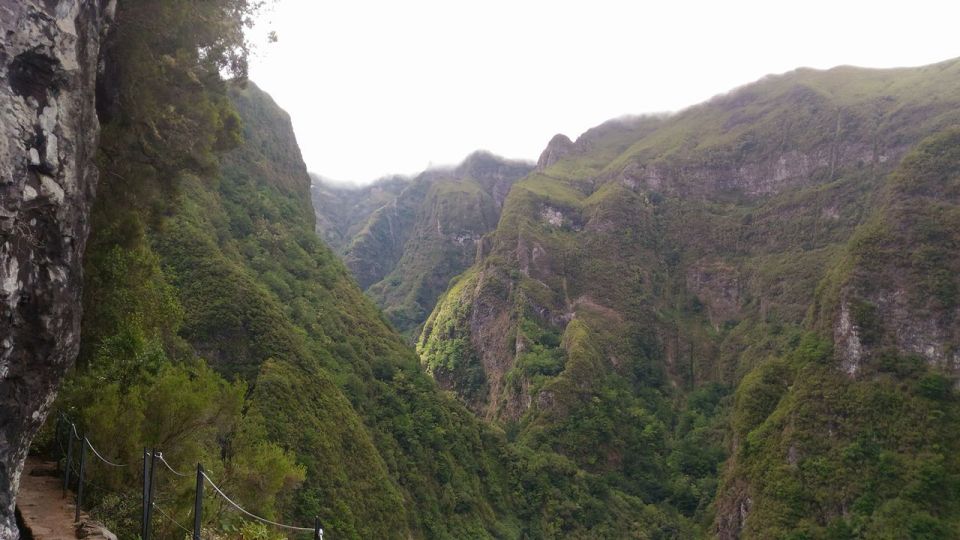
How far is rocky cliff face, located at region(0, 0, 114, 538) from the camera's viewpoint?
9617mm

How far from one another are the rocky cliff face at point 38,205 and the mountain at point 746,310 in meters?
66.3

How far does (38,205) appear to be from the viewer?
408 inches

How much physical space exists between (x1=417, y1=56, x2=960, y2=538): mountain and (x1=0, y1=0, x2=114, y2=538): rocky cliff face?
2611 inches

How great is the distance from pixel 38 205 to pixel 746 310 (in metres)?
117

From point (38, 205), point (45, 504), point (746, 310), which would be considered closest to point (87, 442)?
point (45, 504)

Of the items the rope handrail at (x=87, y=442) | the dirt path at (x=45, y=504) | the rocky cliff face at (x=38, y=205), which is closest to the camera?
the rocky cliff face at (x=38, y=205)

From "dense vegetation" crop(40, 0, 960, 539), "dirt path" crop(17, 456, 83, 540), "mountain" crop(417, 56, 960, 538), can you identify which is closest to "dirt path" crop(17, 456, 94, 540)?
"dirt path" crop(17, 456, 83, 540)

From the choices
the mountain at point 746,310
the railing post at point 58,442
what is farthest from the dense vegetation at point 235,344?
the mountain at point 746,310

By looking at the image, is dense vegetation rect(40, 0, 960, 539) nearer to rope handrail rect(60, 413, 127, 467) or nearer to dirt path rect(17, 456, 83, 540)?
rope handrail rect(60, 413, 127, 467)

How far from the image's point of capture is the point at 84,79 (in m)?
12.2

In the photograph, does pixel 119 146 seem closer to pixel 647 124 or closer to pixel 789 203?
pixel 789 203

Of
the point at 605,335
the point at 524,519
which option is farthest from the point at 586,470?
the point at 605,335

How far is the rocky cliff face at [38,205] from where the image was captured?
9617 mm

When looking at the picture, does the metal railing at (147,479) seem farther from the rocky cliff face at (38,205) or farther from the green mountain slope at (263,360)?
the rocky cliff face at (38,205)
